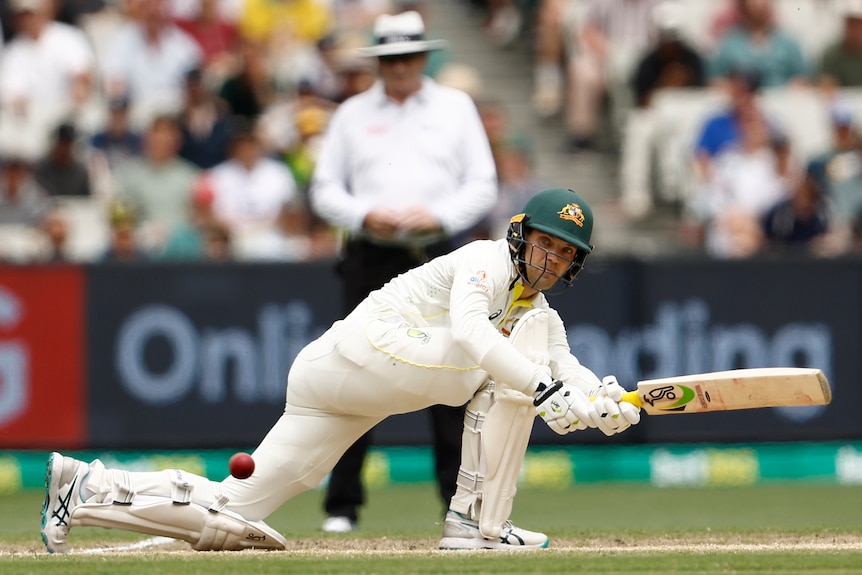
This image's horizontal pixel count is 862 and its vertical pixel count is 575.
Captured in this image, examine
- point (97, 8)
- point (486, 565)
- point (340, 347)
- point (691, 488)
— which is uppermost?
point (97, 8)

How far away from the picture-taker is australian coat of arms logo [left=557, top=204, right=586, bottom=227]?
218 inches

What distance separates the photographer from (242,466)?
216 inches

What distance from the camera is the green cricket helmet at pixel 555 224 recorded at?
18.2 ft

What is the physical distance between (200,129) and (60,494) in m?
6.27

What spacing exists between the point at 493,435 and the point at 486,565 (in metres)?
0.59

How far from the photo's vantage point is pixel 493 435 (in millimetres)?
5570

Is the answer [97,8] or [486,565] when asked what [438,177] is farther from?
[97,8]

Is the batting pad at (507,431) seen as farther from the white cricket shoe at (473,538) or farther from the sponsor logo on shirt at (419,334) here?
the sponsor logo on shirt at (419,334)

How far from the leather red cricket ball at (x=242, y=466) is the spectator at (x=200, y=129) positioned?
20.1 feet

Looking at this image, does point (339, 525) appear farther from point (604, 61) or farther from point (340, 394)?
point (604, 61)

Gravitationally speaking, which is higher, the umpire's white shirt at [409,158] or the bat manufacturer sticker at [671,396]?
the umpire's white shirt at [409,158]

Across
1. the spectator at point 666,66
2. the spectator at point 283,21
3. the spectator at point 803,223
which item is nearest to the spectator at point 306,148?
the spectator at point 283,21

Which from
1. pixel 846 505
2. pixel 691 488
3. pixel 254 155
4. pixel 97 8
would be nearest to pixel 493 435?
pixel 846 505

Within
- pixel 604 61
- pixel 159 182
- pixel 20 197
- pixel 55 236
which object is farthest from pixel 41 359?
pixel 604 61
